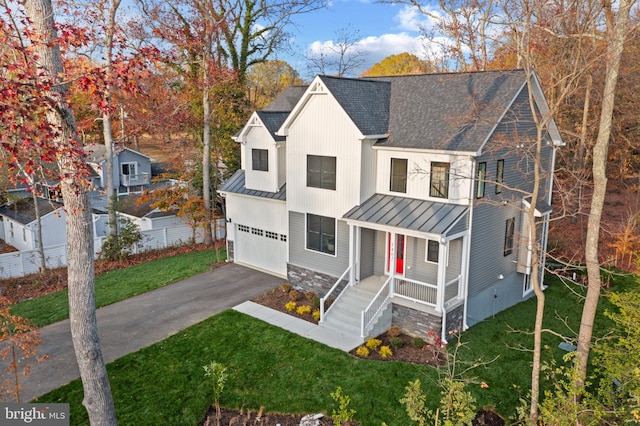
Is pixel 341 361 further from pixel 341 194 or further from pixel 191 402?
pixel 341 194

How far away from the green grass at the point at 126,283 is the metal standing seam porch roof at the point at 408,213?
833 centimetres

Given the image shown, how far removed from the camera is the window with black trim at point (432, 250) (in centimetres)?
1455

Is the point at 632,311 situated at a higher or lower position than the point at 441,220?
lower

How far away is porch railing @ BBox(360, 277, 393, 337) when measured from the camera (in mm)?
13564

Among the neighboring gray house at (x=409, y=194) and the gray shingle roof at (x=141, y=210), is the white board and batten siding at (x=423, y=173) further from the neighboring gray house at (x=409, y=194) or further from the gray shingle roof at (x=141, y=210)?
the gray shingle roof at (x=141, y=210)

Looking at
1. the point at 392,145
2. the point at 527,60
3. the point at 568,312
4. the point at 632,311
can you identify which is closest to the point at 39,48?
the point at 527,60

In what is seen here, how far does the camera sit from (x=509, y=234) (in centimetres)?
1617

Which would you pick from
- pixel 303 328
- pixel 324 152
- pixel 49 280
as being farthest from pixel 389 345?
pixel 49 280

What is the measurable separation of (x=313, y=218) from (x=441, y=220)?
5059 mm

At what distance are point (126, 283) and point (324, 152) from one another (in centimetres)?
954

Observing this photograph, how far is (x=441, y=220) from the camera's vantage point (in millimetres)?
13469

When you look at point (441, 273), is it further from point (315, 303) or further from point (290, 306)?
point (290, 306)

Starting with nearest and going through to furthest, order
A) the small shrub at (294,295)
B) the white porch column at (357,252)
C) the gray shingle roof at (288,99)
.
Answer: the white porch column at (357,252) → the small shrub at (294,295) → the gray shingle roof at (288,99)

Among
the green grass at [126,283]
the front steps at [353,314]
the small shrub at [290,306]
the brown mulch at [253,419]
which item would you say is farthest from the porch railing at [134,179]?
the brown mulch at [253,419]
